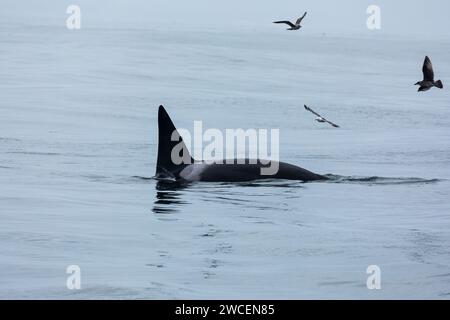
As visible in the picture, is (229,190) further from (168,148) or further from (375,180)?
(375,180)

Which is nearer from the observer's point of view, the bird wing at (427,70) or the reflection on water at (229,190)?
the reflection on water at (229,190)

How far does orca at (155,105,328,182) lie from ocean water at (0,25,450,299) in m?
0.29

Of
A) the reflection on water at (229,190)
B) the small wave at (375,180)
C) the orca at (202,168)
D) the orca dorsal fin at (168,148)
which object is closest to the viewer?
the reflection on water at (229,190)

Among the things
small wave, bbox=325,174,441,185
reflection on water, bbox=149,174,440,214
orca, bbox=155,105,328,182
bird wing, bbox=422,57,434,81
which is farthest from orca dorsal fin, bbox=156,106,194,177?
bird wing, bbox=422,57,434,81

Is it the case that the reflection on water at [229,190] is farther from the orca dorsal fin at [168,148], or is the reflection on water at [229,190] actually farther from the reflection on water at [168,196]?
the orca dorsal fin at [168,148]

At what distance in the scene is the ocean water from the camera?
46.1 feet

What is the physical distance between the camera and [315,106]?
133 ft

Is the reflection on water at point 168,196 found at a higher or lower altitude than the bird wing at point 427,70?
lower

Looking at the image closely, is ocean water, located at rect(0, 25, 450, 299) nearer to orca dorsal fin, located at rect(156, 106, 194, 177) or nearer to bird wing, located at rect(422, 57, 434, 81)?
orca dorsal fin, located at rect(156, 106, 194, 177)

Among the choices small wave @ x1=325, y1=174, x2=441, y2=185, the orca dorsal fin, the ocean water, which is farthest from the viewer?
small wave @ x1=325, y1=174, x2=441, y2=185

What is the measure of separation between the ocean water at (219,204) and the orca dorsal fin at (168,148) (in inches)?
13.8

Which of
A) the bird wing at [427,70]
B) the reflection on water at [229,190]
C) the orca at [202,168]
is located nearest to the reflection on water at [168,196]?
the reflection on water at [229,190]

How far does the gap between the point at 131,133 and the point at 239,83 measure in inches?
835

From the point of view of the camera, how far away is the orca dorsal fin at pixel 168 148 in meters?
21.3
